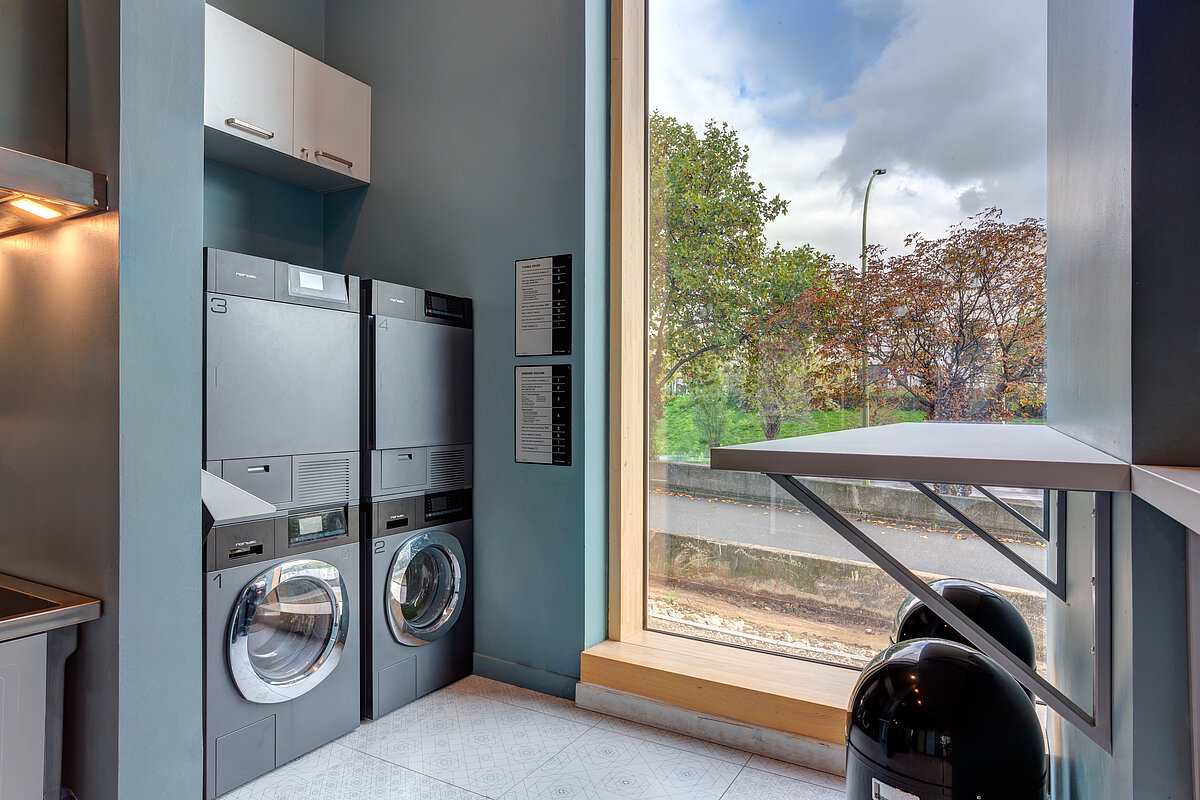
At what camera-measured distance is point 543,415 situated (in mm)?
2576

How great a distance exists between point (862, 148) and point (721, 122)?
0.56 m

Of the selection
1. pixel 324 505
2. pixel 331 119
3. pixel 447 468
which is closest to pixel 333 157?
pixel 331 119

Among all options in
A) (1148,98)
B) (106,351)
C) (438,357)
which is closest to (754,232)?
(438,357)

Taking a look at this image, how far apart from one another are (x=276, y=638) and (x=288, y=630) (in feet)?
0.14

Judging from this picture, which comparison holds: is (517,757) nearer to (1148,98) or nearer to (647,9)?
(1148,98)

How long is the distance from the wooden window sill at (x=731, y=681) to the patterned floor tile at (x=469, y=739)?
9.8 inches

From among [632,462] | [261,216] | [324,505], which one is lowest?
[324,505]

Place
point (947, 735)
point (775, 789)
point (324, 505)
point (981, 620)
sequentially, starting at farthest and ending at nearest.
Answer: point (324, 505)
point (775, 789)
point (981, 620)
point (947, 735)

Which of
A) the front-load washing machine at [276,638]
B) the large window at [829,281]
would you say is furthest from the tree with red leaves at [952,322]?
the front-load washing machine at [276,638]

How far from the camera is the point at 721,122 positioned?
2518 millimetres

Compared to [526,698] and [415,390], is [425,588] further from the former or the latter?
[415,390]

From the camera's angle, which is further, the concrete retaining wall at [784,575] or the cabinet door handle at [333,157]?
the cabinet door handle at [333,157]

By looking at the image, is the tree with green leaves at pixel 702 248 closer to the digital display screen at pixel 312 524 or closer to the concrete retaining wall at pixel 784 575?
the concrete retaining wall at pixel 784 575

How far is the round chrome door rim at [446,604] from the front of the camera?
238cm
